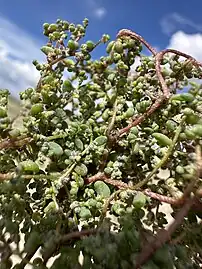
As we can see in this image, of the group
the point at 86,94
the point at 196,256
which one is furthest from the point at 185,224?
the point at 86,94

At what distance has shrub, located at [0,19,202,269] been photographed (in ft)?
2.50

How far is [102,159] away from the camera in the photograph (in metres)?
1.02

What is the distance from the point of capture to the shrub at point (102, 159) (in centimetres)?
76

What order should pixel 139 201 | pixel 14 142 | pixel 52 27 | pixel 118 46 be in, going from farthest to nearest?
pixel 52 27
pixel 118 46
pixel 14 142
pixel 139 201

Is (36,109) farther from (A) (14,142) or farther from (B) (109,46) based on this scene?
(B) (109,46)

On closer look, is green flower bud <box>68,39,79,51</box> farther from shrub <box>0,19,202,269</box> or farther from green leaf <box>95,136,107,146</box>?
green leaf <box>95,136,107,146</box>

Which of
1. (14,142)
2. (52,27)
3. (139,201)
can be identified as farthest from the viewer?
(52,27)

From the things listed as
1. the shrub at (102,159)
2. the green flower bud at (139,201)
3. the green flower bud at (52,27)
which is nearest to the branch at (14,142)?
the shrub at (102,159)

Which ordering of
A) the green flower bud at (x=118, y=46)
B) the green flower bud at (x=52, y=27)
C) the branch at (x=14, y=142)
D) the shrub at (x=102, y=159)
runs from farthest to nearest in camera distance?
the green flower bud at (x=52, y=27) → the green flower bud at (x=118, y=46) → the branch at (x=14, y=142) → the shrub at (x=102, y=159)

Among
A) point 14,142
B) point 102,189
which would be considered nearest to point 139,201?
point 102,189

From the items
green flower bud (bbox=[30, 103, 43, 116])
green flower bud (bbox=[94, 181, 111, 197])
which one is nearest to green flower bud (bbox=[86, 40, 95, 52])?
green flower bud (bbox=[30, 103, 43, 116])

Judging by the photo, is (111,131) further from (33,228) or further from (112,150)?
(33,228)

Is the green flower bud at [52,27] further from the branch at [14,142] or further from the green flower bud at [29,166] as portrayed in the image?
the green flower bud at [29,166]

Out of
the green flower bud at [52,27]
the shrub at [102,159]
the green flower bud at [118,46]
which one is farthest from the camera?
the green flower bud at [52,27]
